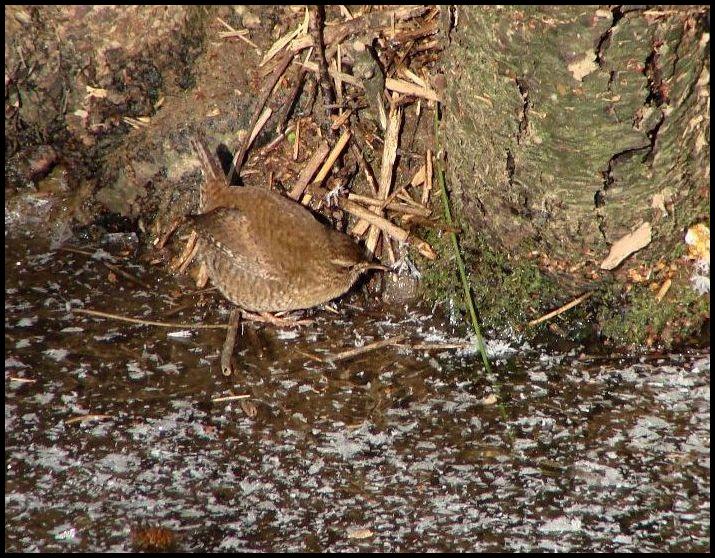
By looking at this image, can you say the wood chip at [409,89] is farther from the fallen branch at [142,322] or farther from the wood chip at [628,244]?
the fallen branch at [142,322]

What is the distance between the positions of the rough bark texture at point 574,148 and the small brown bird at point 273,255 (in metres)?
0.65

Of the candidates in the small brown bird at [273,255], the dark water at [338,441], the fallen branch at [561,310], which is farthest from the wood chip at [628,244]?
the small brown bird at [273,255]

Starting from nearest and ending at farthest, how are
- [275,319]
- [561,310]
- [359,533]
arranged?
[359,533], [561,310], [275,319]

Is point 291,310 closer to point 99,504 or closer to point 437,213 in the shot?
point 437,213

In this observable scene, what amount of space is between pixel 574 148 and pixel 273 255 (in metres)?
1.48

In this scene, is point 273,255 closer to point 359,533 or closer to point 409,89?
point 409,89

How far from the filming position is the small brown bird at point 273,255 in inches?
164

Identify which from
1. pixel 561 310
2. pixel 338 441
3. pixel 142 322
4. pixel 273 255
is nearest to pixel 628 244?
pixel 561 310

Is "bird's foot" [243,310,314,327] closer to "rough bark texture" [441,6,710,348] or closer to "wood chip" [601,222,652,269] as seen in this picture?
"rough bark texture" [441,6,710,348]

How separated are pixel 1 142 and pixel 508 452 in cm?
341

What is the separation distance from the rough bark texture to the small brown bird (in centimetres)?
65

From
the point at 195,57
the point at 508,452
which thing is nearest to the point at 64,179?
the point at 195,57

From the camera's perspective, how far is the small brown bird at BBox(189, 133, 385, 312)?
4156 millimetres

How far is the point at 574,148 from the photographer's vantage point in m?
3.56
